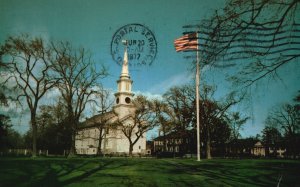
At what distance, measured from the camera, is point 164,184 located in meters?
11.8

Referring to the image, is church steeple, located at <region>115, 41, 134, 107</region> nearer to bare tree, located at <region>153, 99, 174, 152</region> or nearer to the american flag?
bare tree, located at <region>153, 99, 174, 152</region>

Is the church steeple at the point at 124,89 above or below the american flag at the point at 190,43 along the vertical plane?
above

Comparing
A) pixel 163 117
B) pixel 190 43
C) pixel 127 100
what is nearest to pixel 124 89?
pixel 127 100

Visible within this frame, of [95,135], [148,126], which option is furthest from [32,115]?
[95,135]

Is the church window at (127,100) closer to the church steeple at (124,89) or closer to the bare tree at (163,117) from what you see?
the church steeple at (124,89)

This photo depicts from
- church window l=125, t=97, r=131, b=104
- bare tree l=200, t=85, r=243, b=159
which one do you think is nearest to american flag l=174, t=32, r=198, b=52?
bare tree l=200, t=85, r=243, b=159

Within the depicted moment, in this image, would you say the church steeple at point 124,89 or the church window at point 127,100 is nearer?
the church steeple at point 124,89

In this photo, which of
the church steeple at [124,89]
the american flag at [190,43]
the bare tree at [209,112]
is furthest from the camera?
the church steeple at [124,89]

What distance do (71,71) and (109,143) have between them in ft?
147

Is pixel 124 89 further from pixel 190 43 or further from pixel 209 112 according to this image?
pixel 190 43

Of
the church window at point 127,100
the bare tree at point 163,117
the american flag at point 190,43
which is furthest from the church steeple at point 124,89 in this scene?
the american flag at point 190,43

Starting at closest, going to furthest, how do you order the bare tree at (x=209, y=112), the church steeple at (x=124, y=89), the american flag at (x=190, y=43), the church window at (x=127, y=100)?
the american flag at (x=190, y=43) → the bare tree at (x=209, y=112) → the church steeple at (x=124, y=89) → the church window at (x=127, y=100)

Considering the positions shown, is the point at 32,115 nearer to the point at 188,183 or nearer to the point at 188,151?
the point at 188,183

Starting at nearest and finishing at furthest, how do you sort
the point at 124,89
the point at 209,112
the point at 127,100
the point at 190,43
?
1. the point at 190,43
2. the point at 209,112
3. the point at 124,89
4. the point at 127,100
